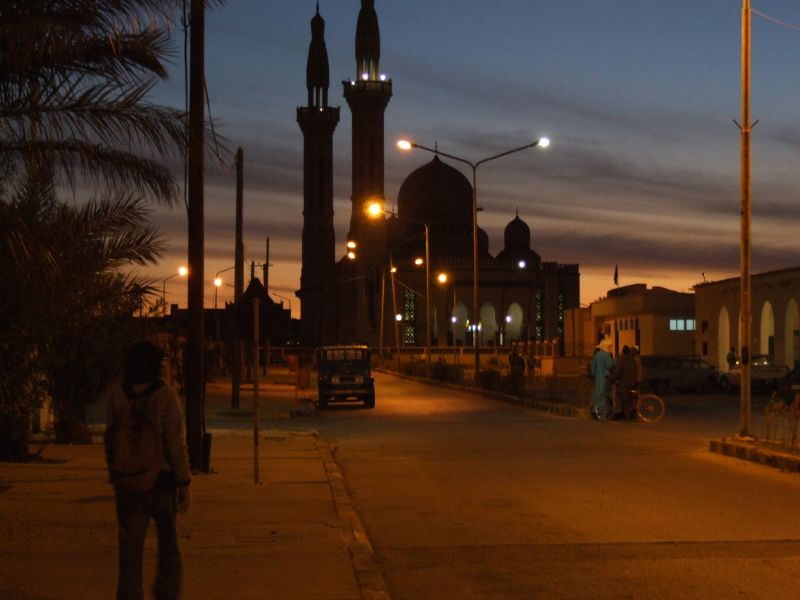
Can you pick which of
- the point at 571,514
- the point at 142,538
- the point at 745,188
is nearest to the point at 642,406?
the point at 745,188

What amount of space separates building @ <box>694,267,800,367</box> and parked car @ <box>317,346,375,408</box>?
23852mm

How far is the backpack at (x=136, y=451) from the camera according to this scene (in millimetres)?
6684

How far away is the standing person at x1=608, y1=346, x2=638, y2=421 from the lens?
25.3 meters

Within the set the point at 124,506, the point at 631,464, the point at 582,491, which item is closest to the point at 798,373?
the point at 631,464

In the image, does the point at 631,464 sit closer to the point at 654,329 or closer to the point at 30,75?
the point at 30,75

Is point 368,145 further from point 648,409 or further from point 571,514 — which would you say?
point 571,514

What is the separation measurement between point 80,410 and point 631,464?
8514 mm

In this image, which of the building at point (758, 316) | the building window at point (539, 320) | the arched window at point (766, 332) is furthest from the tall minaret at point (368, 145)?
the arched window at point (766, 332)

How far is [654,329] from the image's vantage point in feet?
245

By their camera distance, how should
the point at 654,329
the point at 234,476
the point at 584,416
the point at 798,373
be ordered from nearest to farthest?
the point at 234,476, the point at 584,416, the point at 798,373, the point at 654,329

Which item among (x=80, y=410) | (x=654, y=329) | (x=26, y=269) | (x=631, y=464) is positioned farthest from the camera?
(x=654, y=329)

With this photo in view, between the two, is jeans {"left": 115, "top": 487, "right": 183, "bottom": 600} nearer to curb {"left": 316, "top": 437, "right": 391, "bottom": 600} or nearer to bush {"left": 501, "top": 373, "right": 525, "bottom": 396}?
curb {"left": 316, "top": 437, "right": 391, "bottom": 600}

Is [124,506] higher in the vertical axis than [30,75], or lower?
lower

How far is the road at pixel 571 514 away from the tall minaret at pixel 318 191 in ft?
266
